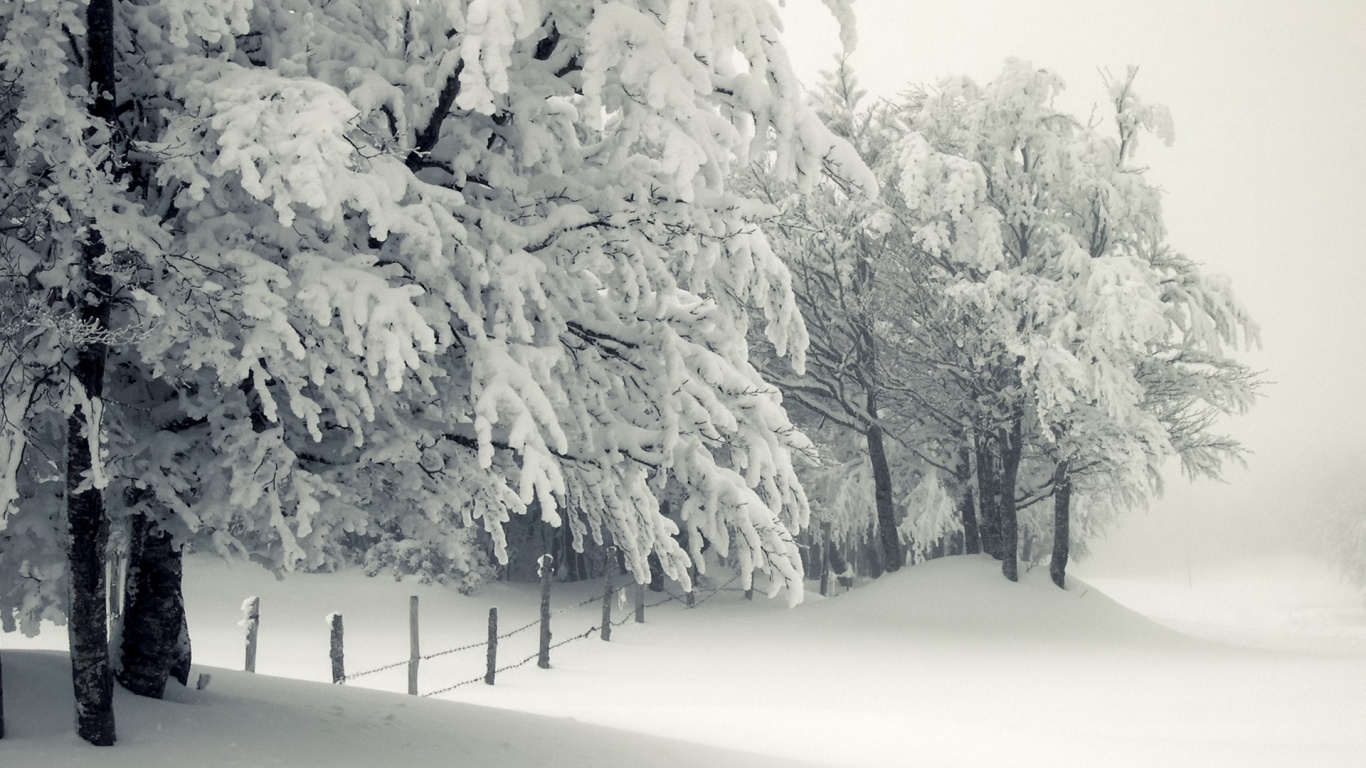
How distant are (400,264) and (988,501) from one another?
19971 mm

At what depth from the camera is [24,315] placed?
222 inches

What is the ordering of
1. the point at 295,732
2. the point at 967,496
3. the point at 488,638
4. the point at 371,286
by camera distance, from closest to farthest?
the point at 371,286 → the point at 295,732 → the point at 488,638 → the point at 967,496

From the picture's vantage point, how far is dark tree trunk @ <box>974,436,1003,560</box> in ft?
80.2

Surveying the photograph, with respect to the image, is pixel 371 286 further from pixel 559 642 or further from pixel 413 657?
pixel 559 642

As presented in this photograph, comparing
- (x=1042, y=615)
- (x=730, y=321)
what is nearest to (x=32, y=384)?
(x=730, y=321)

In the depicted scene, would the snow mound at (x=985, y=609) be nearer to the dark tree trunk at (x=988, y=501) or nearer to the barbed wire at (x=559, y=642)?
the dark tree trunk at (x=988, y=501)

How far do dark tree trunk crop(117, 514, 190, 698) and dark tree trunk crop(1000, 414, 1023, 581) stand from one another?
18673mm

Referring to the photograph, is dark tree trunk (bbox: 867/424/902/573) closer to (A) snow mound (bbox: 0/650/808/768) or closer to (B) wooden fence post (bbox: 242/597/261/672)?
(B) wooden fence post (bbox: 242/597/261/672)

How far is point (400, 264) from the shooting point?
22.3 feet

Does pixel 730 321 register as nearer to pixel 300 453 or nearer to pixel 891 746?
pixel 300 453

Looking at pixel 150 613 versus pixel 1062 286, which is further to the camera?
pixel 1062 286

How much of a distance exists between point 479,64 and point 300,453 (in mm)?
3110

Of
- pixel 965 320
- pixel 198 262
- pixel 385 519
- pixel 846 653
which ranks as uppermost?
pixel 965 320

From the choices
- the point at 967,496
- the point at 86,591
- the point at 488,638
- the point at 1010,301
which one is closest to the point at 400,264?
the point at 86,591
